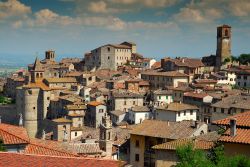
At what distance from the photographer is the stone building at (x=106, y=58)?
121 m

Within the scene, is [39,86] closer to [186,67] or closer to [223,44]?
[186,67]

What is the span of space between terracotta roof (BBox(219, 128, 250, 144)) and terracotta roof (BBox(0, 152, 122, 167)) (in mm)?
8582

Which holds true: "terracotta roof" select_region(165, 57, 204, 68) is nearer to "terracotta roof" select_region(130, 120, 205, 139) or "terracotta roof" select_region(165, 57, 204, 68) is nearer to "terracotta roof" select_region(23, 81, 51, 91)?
"terracotta roof" select_region(23, 81, 51, 91)

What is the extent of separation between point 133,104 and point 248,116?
5423 cm

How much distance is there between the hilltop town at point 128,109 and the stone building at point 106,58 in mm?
264

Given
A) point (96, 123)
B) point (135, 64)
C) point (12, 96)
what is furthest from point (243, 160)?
point (135, 64)

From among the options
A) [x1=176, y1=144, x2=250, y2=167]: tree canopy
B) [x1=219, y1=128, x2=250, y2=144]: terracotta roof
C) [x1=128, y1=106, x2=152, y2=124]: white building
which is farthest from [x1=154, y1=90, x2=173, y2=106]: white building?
[x1=176, y1=144, x2=250, y2=167]: tree canopy

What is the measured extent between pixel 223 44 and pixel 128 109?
160ft

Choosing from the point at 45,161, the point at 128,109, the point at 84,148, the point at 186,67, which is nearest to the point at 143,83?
the point at 186,67

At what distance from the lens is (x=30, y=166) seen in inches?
514

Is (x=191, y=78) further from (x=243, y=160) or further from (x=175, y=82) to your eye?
(x=243, y=160)

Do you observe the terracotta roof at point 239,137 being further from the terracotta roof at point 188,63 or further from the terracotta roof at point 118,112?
the terracotta roof at point 188,63

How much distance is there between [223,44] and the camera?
114000 millimetres

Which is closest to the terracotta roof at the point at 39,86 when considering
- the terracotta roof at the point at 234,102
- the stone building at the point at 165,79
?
the stone building at the point at 165,79
